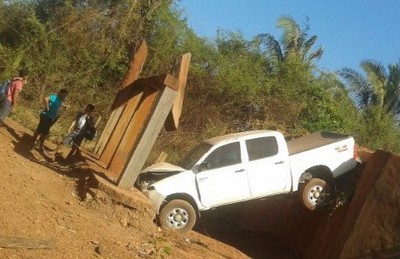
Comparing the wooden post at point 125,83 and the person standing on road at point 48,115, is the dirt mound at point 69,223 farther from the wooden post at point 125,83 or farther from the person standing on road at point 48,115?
the wooden post at point 125,83

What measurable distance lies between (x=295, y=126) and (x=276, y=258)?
996cm

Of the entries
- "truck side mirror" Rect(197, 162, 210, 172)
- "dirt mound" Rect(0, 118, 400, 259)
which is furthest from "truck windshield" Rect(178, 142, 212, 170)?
"dirt mound" Rect(0, 118, 400, 259)

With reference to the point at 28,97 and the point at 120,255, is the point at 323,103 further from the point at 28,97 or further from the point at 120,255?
the point at 120,255

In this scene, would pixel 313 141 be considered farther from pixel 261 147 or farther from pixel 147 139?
pixel 147 139

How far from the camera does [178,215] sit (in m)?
8.66

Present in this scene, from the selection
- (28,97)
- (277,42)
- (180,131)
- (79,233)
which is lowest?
(79,233)

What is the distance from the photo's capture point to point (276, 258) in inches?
412

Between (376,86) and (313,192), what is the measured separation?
16927mm

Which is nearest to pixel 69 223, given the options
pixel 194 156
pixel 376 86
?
pixel 194 156

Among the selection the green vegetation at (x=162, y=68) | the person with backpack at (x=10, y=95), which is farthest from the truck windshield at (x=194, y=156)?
the green vegetation at (x=162, y=68)

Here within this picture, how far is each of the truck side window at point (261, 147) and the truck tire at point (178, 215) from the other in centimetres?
169

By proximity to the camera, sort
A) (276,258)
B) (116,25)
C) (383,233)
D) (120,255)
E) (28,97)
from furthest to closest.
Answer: (116,25) → (28,97) → (276,258) → (383,233) → (120,255)

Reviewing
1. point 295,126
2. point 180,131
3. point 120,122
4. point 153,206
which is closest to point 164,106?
point 153,206

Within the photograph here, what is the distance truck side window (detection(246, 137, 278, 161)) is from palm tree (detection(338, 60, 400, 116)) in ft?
54.3
